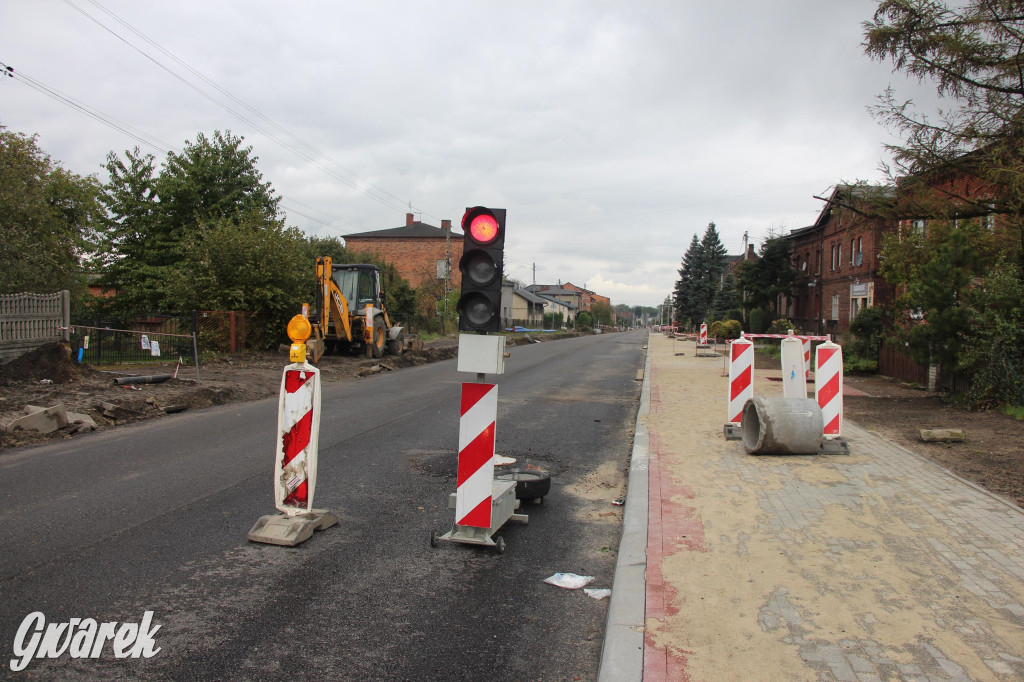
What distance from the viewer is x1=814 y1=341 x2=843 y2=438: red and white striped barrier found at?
8.38 m

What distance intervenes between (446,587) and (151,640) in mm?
1631

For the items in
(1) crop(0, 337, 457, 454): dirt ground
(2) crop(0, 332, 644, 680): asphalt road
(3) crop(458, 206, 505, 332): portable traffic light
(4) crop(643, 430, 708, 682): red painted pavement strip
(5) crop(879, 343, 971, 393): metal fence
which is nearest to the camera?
(4) crop(643, 430, 708, 682): red painted pavement strip

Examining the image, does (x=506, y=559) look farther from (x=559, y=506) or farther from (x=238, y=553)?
(x=238, y=553)

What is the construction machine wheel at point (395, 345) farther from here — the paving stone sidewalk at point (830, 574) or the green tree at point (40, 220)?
the paving stone sidewalk at point (830, 574)

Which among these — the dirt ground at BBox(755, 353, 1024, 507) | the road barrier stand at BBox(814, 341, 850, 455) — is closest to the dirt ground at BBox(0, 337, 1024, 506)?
the dirt ground at BBox(755, 353, 1024, 507)

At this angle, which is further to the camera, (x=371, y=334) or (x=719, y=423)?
(x=371, y=334)

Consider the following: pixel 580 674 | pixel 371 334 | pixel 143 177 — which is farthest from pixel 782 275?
pixel 580 674

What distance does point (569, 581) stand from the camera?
4.33 m

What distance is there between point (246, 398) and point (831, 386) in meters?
10.6

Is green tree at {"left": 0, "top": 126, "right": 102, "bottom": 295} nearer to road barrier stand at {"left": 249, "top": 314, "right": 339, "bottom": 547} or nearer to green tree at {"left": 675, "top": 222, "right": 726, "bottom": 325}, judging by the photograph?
road barrier stand at {"left": 249, "top": 314, "right": 339, "bottom": 547}

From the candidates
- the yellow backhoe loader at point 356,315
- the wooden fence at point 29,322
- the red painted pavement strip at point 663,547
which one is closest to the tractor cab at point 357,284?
the yellow backhoe loader at point 356,315

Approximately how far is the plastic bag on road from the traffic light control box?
1.42 metres

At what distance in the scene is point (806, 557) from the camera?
4539 millimetres

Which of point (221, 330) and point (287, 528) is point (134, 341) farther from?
point (287, 528)
